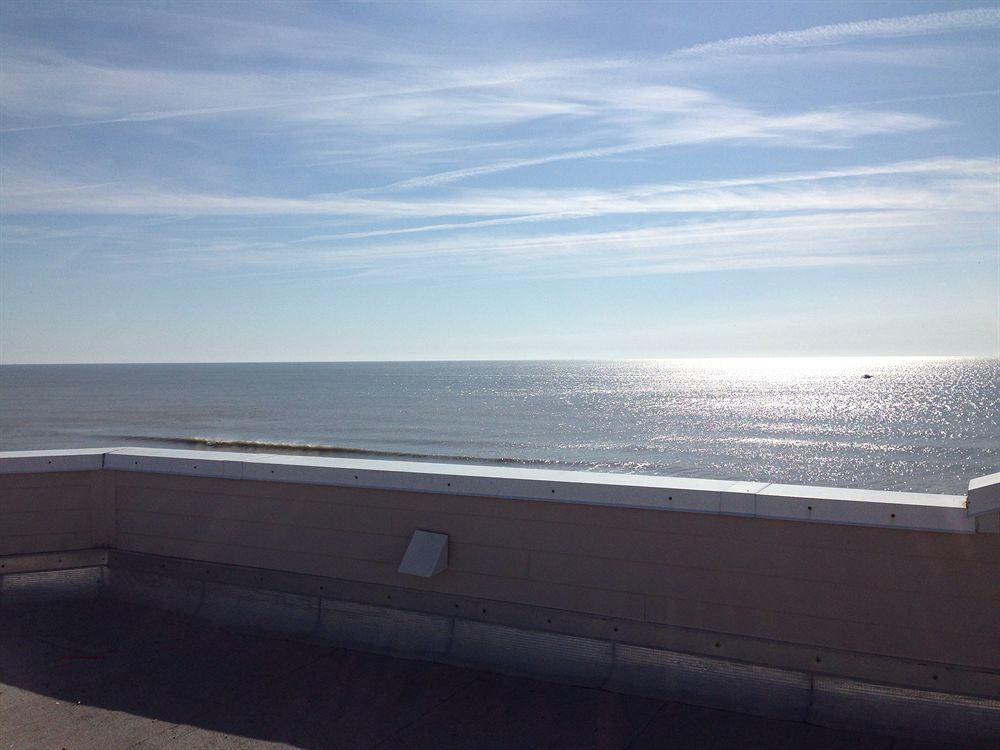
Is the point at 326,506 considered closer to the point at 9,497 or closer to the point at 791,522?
the point at 9,497

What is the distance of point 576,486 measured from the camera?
3.99 m

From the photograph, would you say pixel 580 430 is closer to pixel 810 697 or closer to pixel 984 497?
pixel 810 697

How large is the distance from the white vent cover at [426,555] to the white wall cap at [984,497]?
2.22m

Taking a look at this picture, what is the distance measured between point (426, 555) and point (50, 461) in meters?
2.32

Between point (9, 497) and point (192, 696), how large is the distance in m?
1.95

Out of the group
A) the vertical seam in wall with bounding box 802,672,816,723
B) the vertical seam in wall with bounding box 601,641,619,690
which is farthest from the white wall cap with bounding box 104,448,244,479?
the vertical seam in wall with bounding box 802,672,816,723

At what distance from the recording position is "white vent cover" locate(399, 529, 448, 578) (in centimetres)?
416

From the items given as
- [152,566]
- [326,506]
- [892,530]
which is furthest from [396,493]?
[892,530]

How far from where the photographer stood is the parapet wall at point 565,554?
3361 mm

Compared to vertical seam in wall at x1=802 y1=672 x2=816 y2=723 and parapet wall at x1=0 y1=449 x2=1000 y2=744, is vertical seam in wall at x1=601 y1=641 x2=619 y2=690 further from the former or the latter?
vertical seam in wall at x1=802 y1=672 x2=816 y2=723

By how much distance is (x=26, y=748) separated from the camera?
129 inches

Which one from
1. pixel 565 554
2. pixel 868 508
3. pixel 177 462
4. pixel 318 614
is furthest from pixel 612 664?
pixel 177 462

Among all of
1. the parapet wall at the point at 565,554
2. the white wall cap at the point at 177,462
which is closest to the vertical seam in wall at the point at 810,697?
the parapet wall at the point at 565,554

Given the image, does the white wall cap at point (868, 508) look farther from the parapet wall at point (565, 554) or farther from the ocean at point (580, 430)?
the ocean at point (580, 430)
